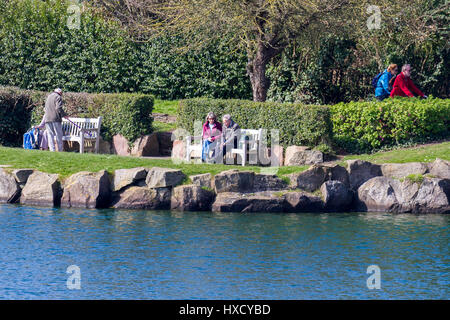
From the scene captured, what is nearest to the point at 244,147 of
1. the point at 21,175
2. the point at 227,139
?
the point at 227,139

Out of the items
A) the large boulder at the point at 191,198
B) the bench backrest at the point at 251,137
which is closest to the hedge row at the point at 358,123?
the bench backrest at the point at 251,137

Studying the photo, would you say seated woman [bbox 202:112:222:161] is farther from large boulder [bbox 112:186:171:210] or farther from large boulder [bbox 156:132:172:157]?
large boulder [bbox 156:132:172:157]

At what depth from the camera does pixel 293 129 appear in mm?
19906

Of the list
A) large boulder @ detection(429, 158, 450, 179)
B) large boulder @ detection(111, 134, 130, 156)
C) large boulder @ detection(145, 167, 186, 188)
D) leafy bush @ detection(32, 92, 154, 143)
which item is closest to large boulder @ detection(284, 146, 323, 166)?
large boulder @ detection(429, 158, 450, 179)

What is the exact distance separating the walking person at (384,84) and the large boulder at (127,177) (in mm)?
7602

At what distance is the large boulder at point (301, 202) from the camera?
16.1m

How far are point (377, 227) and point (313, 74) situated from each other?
10250mm

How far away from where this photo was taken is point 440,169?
1647cm

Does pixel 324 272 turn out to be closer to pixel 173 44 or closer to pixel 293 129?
pixel 293 129

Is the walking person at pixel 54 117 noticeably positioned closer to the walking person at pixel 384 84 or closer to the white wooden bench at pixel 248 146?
the white wooden bench at pixel 248 146

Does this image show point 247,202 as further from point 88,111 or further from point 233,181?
point 88,111

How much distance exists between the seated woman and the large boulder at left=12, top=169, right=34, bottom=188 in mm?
4030

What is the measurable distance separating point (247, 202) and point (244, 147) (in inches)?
108

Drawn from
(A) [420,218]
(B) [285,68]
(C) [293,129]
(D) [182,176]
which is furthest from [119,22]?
(A) [420,218]
